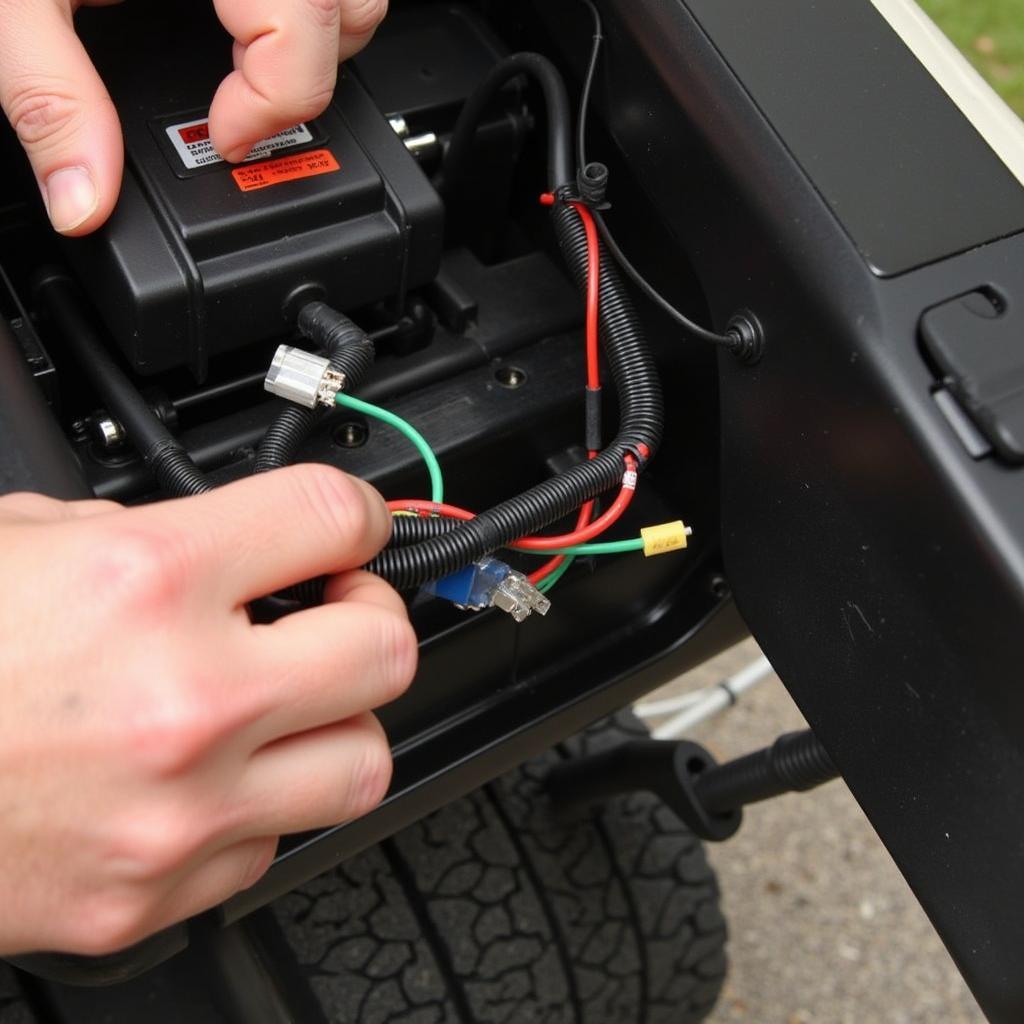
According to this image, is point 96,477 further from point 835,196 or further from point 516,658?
point 835,196

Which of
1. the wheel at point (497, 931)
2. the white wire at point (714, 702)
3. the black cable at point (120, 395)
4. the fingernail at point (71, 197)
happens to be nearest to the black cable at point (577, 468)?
the black cable at point (120, 395)

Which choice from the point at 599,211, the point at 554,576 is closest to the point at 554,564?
the point at 554,576

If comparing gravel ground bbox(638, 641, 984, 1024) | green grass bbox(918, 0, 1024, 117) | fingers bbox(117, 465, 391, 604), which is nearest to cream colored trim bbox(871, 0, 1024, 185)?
fingers bbox(117, 465, 391, 604)

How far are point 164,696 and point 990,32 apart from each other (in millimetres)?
2859

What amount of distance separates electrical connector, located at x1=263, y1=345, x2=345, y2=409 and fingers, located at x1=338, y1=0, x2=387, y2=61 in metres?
0.18

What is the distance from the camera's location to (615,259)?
2.19 feet

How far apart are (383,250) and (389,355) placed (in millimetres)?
Result: 89

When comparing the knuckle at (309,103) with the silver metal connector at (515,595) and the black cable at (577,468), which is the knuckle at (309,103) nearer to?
the black cable at (577,468)

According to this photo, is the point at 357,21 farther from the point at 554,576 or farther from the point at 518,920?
the point at 518,920

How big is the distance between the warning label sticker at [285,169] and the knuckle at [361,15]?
0.07 meters

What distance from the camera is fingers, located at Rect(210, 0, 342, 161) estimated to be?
596 millimetres

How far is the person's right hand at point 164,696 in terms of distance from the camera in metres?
0.43

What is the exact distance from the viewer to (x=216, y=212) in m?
0.60

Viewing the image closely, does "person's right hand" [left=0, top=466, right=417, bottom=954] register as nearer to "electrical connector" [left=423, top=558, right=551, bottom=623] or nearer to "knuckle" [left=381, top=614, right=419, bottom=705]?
"knuckle" [left=381, top=614, right=419, bottom=705]
